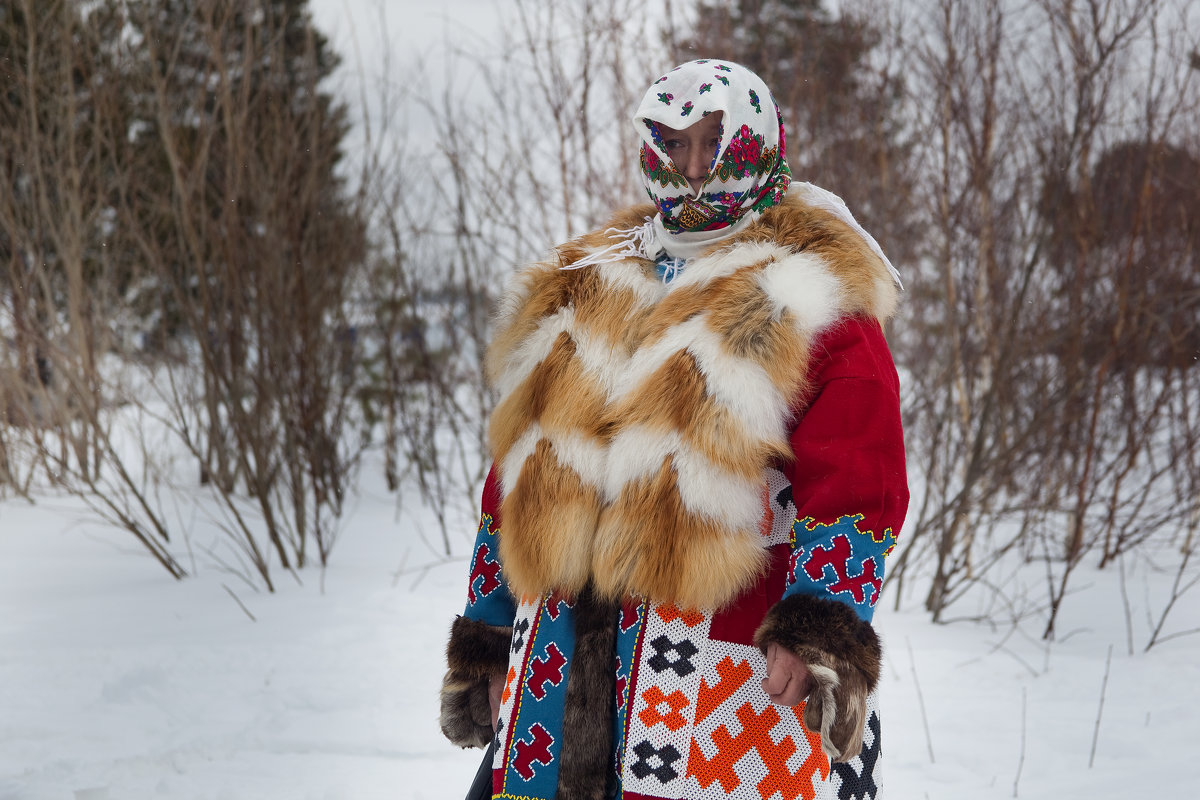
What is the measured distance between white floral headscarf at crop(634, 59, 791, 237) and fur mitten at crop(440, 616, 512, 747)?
0.87 m

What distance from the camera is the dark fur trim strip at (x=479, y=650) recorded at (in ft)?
6.07

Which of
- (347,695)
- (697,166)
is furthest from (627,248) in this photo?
A: (347,695)

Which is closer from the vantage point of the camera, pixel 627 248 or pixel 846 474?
pixel 846 474

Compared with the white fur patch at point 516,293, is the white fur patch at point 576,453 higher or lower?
lower

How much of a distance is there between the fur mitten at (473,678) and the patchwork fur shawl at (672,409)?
0.62 feet

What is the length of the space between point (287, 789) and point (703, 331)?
242 cm

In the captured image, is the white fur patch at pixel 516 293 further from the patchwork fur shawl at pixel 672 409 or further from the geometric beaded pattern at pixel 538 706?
the geometric beaded pattern at pixel 538 706

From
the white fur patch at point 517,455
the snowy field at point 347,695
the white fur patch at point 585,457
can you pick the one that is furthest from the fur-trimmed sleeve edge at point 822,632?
the snowy field at point 347,695

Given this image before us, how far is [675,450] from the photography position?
60.1 inches

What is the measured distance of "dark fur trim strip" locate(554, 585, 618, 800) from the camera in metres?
1.57

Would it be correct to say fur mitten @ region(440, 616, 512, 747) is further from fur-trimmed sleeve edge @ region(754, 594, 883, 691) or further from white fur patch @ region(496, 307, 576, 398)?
fur-trimmed sleeve edge @ region(754, 594, 883, 691)

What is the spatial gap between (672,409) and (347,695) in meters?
2.99

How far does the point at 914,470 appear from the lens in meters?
9.64

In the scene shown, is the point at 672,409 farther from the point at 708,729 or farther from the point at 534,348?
the point at 708,729
